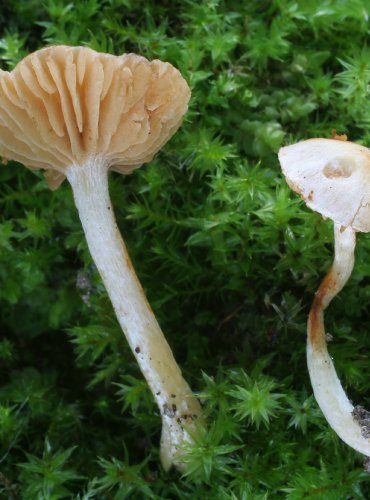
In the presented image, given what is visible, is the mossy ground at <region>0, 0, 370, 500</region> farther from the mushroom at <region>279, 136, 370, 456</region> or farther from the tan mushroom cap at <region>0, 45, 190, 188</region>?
the tan mushroom cap at <region>0, 45, 190, 188</region>

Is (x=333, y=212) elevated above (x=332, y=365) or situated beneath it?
elevated above

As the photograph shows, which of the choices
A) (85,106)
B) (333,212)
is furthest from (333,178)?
(85,106)

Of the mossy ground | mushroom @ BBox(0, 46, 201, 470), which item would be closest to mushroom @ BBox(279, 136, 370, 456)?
the mossy ground

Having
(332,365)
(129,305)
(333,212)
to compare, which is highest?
(333,212)

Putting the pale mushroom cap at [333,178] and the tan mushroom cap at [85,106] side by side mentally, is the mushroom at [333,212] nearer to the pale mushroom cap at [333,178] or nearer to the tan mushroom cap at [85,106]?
the pale mushroom cap at [333,178]

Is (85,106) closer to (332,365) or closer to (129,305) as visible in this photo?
(129,305)
